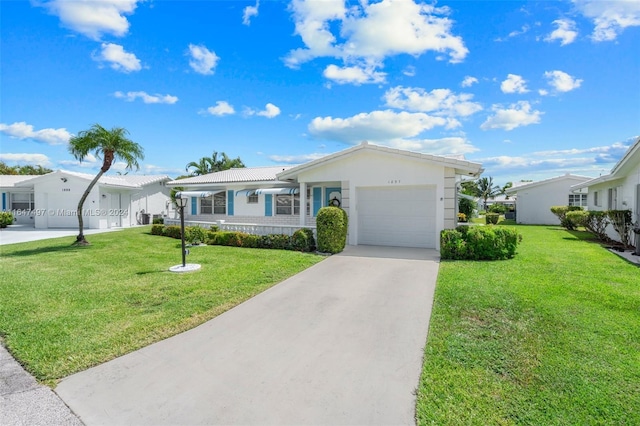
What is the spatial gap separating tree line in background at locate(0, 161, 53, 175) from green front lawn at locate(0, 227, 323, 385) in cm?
5372

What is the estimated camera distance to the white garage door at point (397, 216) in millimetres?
13477

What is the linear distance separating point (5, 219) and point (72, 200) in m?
6.27

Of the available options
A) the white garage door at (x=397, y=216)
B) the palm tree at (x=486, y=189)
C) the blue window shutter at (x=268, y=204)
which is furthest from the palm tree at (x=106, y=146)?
the palm tree at (x=486, y=189)

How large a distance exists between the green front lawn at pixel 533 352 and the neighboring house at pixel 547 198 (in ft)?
79.4

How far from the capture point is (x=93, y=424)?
3.12 metres

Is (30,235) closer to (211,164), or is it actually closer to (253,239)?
(253,239)

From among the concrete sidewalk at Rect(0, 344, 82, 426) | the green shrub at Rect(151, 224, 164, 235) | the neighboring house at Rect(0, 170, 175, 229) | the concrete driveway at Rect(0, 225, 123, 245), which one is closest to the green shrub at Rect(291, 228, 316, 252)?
the concrete sidewalk at Rect(0, 344, 82, 426)

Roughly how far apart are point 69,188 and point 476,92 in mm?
30746

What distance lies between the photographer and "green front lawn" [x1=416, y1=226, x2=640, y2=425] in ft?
10.5

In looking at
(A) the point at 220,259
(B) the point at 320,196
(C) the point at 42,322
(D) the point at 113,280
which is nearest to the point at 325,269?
(A) the point at 220,259

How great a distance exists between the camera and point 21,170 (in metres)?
53.7

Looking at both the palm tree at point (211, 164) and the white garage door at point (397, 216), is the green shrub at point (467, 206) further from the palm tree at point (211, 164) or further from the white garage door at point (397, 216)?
the palm tree at point (211, 164)

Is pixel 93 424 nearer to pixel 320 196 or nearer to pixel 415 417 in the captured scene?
pixel 415 417

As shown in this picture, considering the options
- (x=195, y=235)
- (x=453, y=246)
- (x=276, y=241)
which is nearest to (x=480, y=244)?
(x=453, y=246)
